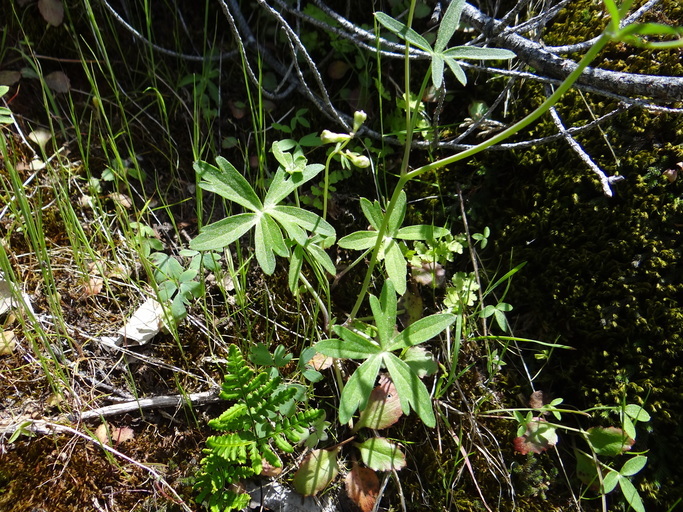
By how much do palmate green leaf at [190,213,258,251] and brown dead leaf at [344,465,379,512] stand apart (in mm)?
1047

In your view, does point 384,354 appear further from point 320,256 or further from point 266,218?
point 266,218

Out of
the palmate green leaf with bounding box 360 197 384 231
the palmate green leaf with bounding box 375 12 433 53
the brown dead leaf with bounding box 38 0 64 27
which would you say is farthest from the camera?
the brown dead leaf with bounding box 38 0 64 27

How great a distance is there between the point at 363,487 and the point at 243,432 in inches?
21.8

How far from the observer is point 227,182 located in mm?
1632

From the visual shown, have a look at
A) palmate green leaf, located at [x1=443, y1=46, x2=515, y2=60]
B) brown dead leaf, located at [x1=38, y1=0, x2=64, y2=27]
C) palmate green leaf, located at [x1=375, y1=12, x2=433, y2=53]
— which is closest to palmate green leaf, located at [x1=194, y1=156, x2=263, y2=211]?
palmate green leaf, located at [x1=375, y1=12, x2=433, y2=53]

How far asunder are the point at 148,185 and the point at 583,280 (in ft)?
6.69

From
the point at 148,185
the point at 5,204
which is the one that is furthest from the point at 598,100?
the point at 5,204

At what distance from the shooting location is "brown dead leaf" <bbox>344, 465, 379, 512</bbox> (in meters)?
1.83

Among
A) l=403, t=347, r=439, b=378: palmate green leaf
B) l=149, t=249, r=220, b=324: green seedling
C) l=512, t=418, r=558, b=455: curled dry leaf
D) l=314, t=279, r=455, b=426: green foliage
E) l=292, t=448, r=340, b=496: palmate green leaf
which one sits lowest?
l=292, t=448, r=340, b=496: palmate green leaf

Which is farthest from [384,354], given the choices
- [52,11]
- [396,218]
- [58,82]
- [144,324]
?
[52,11]

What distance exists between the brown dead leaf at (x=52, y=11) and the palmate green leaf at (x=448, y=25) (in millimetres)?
1870

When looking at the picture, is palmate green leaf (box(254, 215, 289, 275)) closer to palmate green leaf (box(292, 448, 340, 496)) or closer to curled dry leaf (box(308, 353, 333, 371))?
curled dry leaf (box(308, 353, 333, 371))

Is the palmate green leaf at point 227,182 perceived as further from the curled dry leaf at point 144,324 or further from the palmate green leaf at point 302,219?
the curled dry leaf at point 144,324

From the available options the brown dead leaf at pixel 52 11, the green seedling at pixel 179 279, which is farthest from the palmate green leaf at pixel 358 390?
the brown dead leaf at pixel 52 11
